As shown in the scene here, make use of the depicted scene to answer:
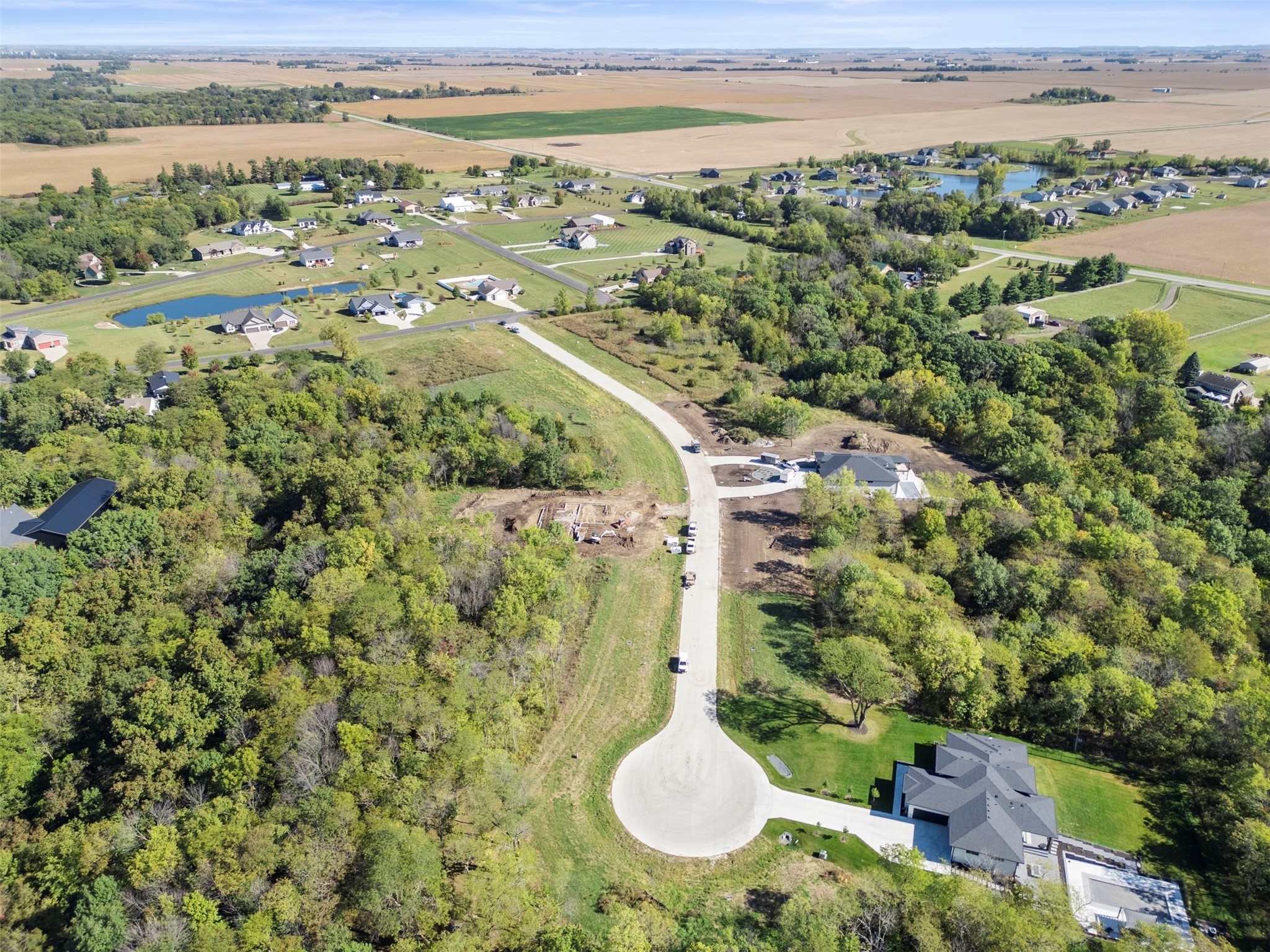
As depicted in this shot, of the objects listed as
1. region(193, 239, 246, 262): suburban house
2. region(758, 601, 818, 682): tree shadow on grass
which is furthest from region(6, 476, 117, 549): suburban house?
region(193, 239, 246, 262): suburban house

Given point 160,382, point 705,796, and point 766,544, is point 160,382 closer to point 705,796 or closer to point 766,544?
point 766,544

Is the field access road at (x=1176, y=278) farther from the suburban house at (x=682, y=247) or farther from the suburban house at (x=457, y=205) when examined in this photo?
the suburban house at (x=457, y=205)

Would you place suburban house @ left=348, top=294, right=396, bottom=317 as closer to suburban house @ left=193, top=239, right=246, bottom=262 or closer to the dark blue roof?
suburban house @ left=193, top=239, right=246, bottom=262

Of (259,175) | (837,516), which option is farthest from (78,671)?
(259,175)

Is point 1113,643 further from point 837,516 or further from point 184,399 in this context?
point 184,399

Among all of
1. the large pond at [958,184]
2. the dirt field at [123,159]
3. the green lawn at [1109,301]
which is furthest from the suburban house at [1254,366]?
the dirt field at [123,159]
